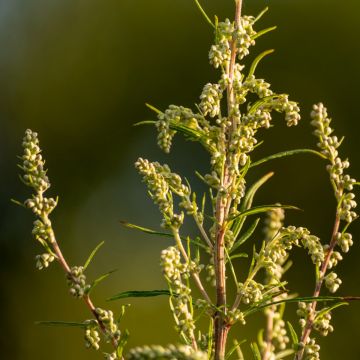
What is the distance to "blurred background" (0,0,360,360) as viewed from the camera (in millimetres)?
4418

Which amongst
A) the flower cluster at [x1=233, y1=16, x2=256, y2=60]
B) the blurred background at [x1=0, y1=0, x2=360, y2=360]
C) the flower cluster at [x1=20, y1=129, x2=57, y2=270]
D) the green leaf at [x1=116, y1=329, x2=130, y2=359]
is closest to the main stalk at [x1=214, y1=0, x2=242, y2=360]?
the flower cluster at [x1=233, y1=16, x2=256, y2=60]

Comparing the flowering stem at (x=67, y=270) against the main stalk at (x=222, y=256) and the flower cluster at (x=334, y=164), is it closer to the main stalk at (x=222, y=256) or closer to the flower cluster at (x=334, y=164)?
the main stalk at (x=222, y=256)

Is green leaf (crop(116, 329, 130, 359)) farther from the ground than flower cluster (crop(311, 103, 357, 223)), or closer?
closer

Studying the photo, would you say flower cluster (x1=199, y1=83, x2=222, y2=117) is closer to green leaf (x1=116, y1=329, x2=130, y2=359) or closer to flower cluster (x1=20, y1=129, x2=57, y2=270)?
flower cluster (x1=20, y1=129, x2=57, y2=270)

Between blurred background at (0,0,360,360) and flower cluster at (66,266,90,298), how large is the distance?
10.2 ft

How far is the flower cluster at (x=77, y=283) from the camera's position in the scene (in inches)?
43.6

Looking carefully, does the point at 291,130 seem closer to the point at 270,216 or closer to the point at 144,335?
the point at 144,335

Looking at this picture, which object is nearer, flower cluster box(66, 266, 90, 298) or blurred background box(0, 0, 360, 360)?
flower cluster box(66, 266, 90, 298)

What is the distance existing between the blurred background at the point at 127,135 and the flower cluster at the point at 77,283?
310cm

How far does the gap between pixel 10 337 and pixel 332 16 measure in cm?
374

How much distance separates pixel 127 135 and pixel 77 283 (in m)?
4.12

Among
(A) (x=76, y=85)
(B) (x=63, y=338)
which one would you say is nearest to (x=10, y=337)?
(B) (x=63, y=338)

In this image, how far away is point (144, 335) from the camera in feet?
14.4

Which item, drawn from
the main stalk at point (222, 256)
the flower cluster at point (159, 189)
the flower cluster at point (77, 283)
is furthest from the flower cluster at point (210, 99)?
the flower cluster at point (77, 283)
